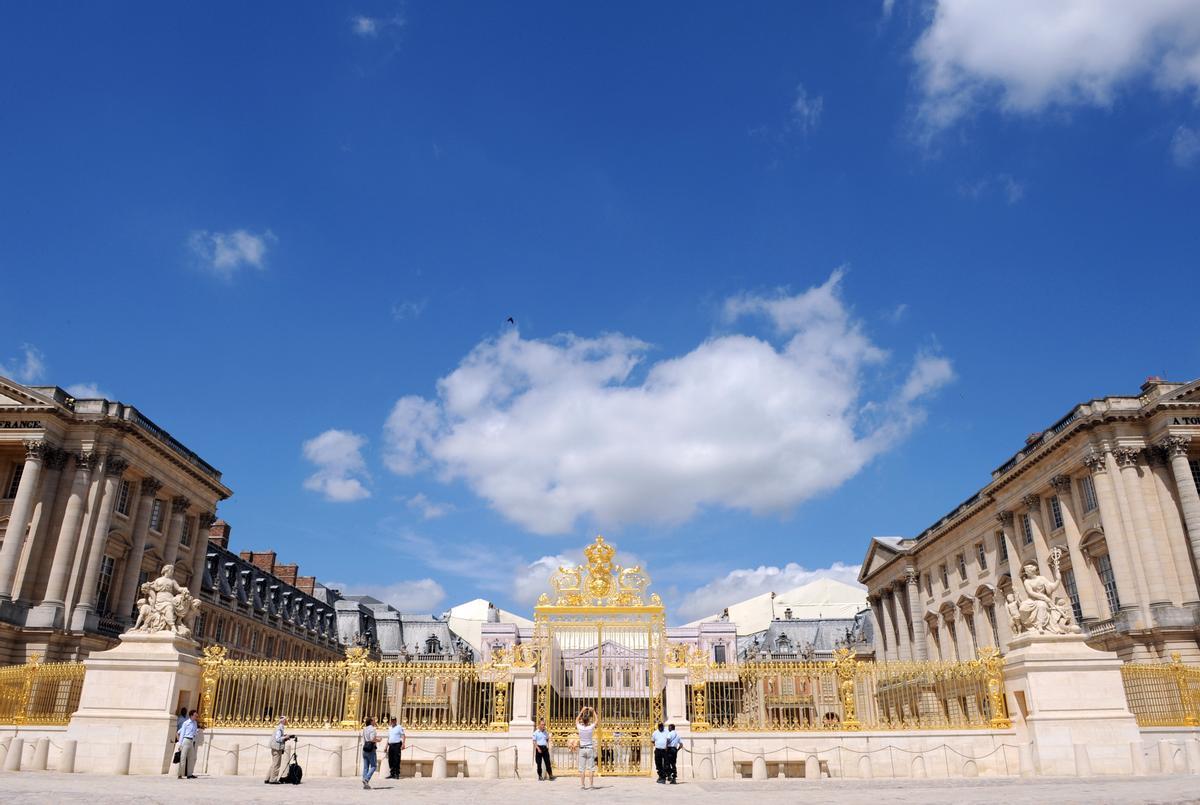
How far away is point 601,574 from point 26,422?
106ft

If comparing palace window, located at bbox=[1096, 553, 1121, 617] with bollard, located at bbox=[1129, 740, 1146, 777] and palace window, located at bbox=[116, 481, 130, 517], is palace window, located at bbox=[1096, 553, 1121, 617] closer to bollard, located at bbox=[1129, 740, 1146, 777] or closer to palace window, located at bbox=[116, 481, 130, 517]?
bollard, located at bbox=[1129, 740, 1146, 777]

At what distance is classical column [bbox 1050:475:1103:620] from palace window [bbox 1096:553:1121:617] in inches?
19.2

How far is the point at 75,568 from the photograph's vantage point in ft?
126

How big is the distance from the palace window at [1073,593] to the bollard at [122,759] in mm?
36652

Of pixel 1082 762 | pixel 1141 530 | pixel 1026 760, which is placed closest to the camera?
pixel 1082 762

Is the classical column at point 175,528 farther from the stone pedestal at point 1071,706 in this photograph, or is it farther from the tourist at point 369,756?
the stone pedestal at point 1071,706

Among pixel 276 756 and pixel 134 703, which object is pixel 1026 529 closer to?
pixel 276 756

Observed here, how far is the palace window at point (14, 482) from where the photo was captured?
4097 cm

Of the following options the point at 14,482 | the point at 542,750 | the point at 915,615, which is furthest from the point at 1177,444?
the point at 14,482

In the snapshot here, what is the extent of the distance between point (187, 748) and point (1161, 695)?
22495mm

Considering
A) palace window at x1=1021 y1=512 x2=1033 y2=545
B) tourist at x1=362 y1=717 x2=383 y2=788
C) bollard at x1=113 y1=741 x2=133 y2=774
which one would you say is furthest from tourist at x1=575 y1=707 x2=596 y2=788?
palace window at x1=1021 y1=512 x2=1033 y2=545

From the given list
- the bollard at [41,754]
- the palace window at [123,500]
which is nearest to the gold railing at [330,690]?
the bollard at [41,754]

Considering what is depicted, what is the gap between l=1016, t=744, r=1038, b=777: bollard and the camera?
1836 centimetres

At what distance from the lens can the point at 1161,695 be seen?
21250mm
